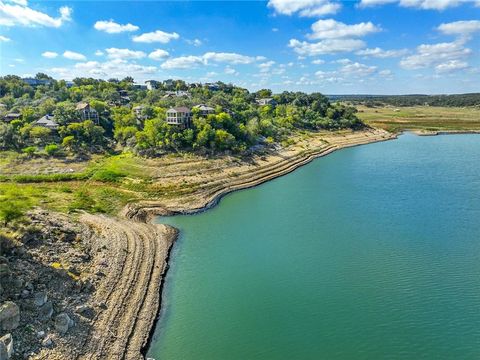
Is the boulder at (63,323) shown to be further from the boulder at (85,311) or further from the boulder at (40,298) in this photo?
the boulder at (40,298)

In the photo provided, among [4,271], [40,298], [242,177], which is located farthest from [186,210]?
[4,271]

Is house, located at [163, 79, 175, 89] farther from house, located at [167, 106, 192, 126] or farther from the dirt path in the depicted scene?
the dirt path

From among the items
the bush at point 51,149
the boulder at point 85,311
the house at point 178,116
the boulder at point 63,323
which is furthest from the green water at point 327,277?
the bush at point 51,149

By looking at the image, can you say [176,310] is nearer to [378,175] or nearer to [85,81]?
[378,175]

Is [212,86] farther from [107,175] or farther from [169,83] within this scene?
[107,175]

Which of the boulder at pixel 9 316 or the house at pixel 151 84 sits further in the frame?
the house at pixel 151 84
